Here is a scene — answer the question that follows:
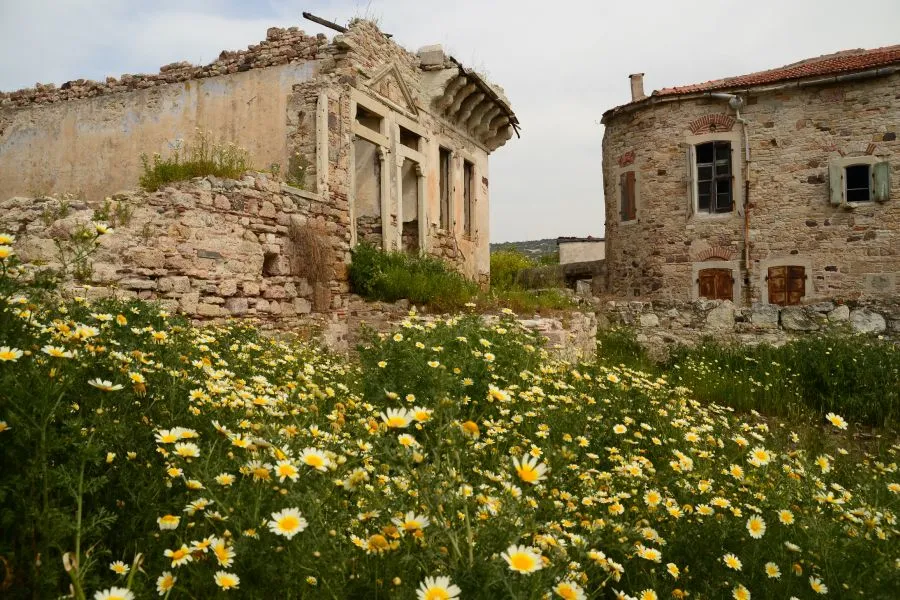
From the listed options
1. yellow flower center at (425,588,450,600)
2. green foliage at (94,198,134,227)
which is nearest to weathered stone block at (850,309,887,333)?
green foliage at (94,198,134,227)

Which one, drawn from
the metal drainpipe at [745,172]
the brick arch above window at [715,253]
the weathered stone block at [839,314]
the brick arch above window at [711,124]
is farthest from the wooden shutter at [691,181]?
the weathered stone block at [839,314]

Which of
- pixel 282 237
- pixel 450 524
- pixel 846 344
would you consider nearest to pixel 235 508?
pixel 450 524

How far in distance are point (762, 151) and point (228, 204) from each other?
14.2 m

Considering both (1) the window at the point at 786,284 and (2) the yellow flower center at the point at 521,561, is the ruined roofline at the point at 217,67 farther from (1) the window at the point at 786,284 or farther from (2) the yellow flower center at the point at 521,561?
(1) the window at the point at 786,284

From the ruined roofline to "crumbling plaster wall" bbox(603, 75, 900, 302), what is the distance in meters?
10.8

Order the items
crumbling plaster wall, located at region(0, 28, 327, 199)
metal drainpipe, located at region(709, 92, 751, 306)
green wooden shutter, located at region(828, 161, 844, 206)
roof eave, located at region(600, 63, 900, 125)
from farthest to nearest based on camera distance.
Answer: metal drainpipe, located at region(709, 92, 751, 306), green wooden shutter, located at region(828, 161, 844, 206), roof eave, located at region(600, 63, 900, 125), crumbling plaster wall, located at region(0, 28, 327, 199)

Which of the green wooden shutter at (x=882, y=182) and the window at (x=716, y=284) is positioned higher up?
the green wooden shutter at (x=882, y=182)

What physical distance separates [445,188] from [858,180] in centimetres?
1058

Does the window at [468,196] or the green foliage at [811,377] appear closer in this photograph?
the green foliage at [811,377]

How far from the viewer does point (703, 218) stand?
1681 cm

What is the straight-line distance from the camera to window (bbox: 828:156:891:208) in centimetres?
1509

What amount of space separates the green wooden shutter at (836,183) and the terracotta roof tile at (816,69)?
2.33m

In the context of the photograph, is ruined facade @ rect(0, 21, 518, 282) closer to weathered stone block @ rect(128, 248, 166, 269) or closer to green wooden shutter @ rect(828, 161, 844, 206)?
weathered stone block @ rect(128, 248, 166, 269)

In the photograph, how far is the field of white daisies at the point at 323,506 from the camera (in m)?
1.77
